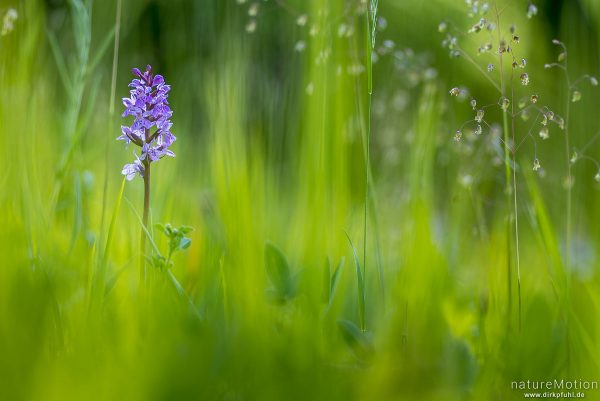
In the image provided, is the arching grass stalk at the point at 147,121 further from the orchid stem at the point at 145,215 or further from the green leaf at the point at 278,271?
the green leaf at the point at 278,271

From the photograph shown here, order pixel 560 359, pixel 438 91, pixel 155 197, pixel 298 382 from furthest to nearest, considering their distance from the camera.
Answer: pixel 438 91, pixel 155 197, pixel 560 359, pixel 298 382

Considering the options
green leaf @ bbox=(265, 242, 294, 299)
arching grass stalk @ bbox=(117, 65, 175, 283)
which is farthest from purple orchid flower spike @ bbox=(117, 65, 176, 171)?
green leaf @ bbox=(265, 242, 294, 299)

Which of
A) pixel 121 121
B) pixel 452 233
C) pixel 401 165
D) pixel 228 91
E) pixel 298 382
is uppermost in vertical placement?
pixel 121 121

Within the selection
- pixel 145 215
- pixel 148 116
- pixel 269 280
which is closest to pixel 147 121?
pixel 148 116

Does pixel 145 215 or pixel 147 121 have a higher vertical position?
pixel 147 121

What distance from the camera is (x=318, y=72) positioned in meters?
1.04

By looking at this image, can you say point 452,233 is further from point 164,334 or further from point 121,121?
point 121,121

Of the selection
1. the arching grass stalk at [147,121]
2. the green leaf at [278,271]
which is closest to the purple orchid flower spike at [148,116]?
the arching grass stalk at [147,121]

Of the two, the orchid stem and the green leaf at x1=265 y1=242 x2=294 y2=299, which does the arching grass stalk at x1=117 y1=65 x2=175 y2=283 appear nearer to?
the orchid stem

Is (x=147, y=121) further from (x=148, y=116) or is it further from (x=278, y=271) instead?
(x=278, y=271)

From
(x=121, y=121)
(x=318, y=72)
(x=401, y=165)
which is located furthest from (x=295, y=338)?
(x=121, y=121)

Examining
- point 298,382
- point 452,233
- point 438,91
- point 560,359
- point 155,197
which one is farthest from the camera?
point 438,91

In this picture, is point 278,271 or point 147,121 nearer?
point 278,271

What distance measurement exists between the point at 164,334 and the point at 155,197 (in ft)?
2.56
